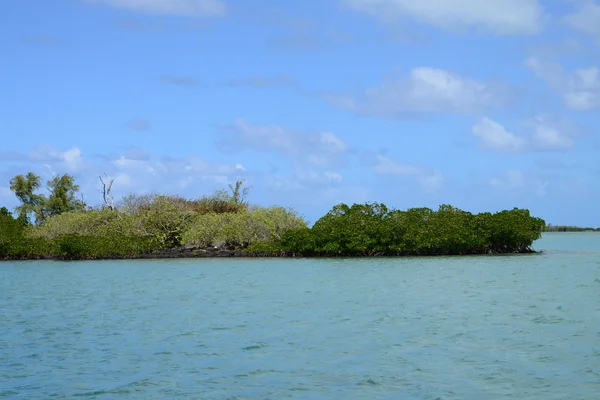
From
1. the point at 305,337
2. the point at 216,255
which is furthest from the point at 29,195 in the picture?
the point at 305,337

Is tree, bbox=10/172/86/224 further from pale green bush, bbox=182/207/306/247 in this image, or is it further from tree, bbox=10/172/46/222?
pale green bush, bbox=182/207/306/247

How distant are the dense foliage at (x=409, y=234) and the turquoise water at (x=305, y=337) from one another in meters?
11.9

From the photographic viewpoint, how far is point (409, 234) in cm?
4588

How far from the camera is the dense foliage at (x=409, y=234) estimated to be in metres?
46.1

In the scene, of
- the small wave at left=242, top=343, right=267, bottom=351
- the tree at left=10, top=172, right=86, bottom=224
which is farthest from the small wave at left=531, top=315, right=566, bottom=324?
the tree at left=10, top=172, right=86, bottom=224

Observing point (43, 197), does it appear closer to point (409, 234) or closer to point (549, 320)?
point (409, 234)

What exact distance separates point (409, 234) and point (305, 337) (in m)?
29.1

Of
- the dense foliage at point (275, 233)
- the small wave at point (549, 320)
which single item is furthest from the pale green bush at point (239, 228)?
the small wave at point (549, 320)

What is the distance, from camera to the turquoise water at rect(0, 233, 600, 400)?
41.7 feet

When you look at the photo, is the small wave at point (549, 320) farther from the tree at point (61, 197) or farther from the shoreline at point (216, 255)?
the tree at point (61, 197)

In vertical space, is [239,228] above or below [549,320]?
above

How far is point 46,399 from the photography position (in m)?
12.0

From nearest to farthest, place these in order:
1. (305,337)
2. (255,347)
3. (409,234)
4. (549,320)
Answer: (255,347) → (305,337) → (549,320) → (409,234)

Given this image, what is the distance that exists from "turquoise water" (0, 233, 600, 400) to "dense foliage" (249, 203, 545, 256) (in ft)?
39.2
